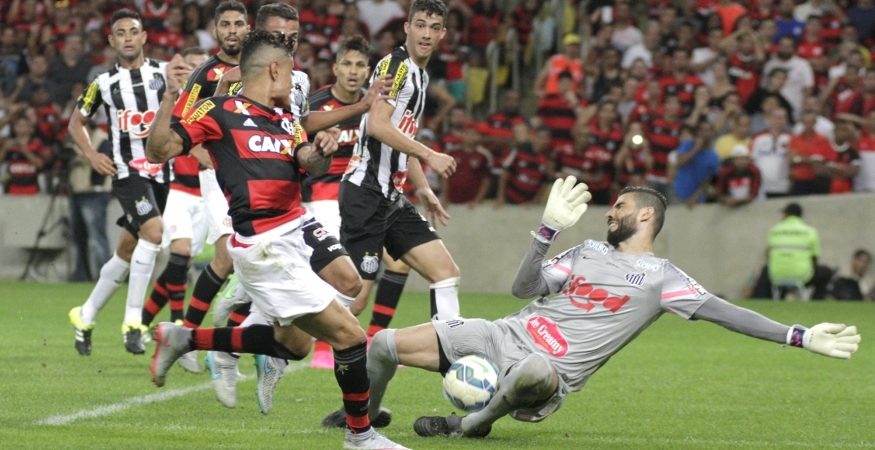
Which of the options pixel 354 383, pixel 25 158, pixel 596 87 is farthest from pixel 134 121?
pixel 596 87

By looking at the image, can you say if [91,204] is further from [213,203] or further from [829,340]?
[829,340]

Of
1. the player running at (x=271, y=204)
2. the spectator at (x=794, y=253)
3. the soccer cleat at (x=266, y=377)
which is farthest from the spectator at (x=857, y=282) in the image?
the player running at (x=271, y=204)

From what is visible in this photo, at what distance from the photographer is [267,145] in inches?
274

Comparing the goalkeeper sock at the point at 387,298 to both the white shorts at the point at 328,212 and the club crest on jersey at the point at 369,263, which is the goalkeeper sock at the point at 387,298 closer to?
the white shorts at the point at 328,212

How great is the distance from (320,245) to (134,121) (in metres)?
4.07

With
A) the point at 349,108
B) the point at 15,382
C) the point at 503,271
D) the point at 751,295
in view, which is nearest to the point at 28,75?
the point at 503,271

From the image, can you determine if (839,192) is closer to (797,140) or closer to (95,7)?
(797,140)

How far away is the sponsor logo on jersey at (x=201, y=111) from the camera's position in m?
6.88

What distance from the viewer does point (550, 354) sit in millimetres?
7164

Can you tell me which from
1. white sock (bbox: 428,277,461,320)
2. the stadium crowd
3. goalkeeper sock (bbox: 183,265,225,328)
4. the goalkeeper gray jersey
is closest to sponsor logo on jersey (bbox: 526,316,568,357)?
the goalkeeper gray jersey

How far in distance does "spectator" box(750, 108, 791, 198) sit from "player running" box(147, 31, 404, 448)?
12.2 m

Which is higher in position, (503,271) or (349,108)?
(349,108)

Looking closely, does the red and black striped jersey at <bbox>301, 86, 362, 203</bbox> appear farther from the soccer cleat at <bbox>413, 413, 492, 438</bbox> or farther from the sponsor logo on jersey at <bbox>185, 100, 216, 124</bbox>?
the sponsor logo on jersey at <bbox>185, 100, 216, 124</bbox>

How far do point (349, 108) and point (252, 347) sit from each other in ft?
4.36
